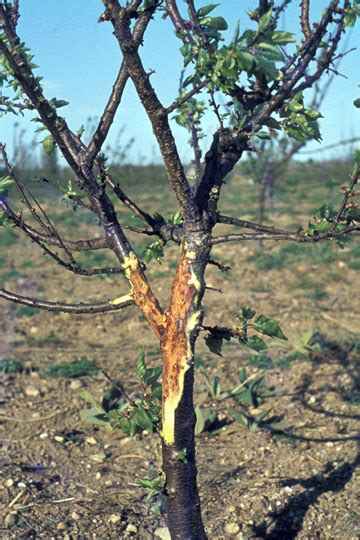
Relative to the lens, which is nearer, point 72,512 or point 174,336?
point 174,336

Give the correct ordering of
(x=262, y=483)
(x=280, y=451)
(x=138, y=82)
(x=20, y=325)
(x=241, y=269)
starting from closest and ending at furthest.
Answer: (x=138, y=82) → (x=262, y=483) → (x=280, y=451) → (x=20, y=325) → (x=241, y=269)

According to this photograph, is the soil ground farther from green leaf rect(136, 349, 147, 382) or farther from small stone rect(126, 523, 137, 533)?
green leaf rect(136, 349, 147, 382)

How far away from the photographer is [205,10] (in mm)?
2016

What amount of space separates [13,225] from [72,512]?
1.44m

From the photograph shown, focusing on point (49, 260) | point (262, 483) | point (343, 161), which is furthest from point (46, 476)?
point (343, 161)

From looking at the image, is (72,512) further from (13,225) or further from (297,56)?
(297,56)

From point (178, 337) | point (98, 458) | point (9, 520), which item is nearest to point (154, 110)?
point (178, 337)

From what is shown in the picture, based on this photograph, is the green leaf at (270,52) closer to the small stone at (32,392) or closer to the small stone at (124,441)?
the small stone at (124,441)

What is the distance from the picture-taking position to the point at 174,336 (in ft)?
7.70

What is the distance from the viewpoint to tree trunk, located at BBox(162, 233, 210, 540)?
7.67 ft

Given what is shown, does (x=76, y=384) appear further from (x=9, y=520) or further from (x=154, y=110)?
(x=154, y=110)

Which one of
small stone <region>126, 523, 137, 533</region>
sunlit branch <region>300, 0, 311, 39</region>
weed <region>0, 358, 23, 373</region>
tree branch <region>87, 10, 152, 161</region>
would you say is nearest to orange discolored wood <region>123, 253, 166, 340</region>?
tree branch <region>87, 10, 152, 161</region>

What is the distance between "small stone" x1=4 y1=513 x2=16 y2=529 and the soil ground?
17 mm

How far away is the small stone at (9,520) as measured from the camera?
3.08m
